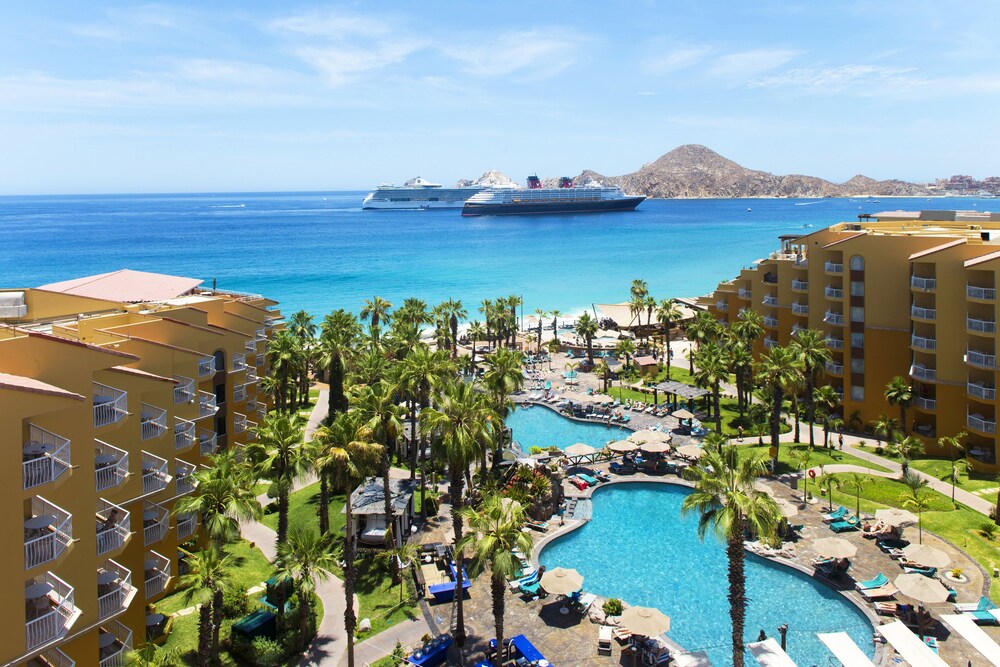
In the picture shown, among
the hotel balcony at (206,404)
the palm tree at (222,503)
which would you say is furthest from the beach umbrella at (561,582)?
the hotel balcony at (206,404)

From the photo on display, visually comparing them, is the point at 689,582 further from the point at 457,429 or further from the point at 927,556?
the point at 457,429

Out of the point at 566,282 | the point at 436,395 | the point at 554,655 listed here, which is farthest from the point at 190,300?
the point at 566,282

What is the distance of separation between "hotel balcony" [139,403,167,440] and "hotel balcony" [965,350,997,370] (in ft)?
138

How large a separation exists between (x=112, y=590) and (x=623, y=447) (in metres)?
28.3

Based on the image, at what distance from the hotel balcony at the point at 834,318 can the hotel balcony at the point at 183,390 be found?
42688 mm

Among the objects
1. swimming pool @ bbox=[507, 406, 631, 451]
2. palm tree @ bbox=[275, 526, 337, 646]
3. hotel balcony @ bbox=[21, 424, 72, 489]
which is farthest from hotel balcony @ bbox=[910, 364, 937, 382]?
hotel balcony @ bbox=[21, 424, 72, 489]

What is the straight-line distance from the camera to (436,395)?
1149 inches

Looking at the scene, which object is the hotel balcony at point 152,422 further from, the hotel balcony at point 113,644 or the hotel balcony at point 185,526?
the hotel balcony at point 113,644

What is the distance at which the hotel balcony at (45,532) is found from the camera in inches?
672

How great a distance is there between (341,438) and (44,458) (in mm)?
9820

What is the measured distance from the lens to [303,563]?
921 inches

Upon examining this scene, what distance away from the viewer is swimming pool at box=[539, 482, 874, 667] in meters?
25.2

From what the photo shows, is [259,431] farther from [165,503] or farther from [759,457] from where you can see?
[759,457]

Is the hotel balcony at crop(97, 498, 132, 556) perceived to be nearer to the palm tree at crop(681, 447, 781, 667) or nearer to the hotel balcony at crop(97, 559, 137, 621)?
the hotel balcony at crop(97, 559, 137, 621)
